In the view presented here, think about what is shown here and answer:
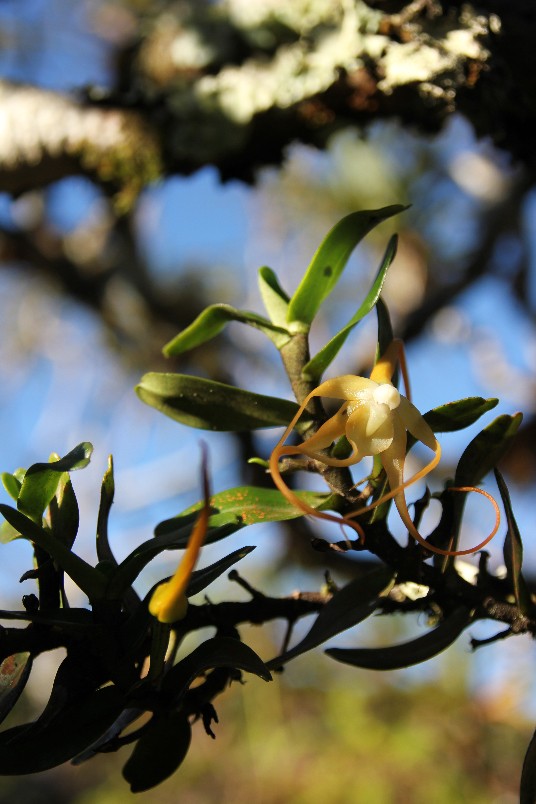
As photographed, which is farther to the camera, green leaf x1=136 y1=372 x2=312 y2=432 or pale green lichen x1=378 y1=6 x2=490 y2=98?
pale green lichen x1=378 y1=6 x2=490 y2=98

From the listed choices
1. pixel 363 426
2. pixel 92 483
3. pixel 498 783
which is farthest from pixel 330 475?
pixel 92 483

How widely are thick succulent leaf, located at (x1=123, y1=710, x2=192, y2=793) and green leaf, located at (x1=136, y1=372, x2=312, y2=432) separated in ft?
0.45

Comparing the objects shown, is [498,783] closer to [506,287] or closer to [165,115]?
[506,287]

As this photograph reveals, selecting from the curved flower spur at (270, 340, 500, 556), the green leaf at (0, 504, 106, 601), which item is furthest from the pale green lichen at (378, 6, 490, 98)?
the green leaf at (0, 504, 106, 601)

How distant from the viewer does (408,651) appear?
0.34 m

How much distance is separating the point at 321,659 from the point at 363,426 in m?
1.91

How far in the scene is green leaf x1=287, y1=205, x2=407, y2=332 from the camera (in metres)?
0.37

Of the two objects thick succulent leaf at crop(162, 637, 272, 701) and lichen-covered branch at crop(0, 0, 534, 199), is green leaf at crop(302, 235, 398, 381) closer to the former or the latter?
thick succulent leaf at crop(162, 637, 272, 701)

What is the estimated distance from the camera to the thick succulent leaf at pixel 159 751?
1.05 feet

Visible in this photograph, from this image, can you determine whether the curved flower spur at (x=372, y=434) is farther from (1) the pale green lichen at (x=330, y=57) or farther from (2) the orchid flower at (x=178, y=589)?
(1) the pale green lichen at (x=330, y=57)

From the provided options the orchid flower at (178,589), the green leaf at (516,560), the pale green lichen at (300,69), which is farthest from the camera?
the pale green lichen at (300,69)

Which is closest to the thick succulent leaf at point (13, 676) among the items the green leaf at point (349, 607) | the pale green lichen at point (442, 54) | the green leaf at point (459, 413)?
the green leaf at point (349, 607)

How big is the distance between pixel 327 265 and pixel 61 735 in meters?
0.25

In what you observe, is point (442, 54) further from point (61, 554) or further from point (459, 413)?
point (61, 554)
